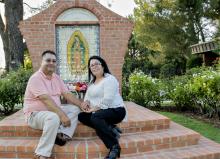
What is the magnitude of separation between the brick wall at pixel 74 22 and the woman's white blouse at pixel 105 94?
310 cm

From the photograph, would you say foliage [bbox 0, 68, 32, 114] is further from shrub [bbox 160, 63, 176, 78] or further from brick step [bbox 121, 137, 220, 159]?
shrub [bbox 160, 63, 176, 78]

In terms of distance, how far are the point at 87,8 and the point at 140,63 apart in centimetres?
2542

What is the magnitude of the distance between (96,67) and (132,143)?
1.20 m

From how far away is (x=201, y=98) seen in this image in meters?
10.4

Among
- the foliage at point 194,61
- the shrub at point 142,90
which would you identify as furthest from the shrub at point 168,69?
the shrub at point 142,90

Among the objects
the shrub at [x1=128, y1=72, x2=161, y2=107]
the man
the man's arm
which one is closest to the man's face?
the man

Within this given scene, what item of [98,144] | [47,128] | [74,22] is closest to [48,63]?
[47,128]

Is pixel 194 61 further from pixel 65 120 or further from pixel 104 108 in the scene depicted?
pixel 65 120

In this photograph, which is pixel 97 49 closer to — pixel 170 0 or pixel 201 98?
pixel 201 98

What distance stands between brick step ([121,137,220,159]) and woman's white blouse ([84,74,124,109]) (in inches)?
29.8

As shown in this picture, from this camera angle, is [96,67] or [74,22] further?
[74,22]

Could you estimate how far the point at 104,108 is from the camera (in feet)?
17.8

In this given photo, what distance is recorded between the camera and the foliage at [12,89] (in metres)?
11.0

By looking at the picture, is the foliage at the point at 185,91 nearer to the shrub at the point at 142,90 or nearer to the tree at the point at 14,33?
the shrub at the point at 142,90
